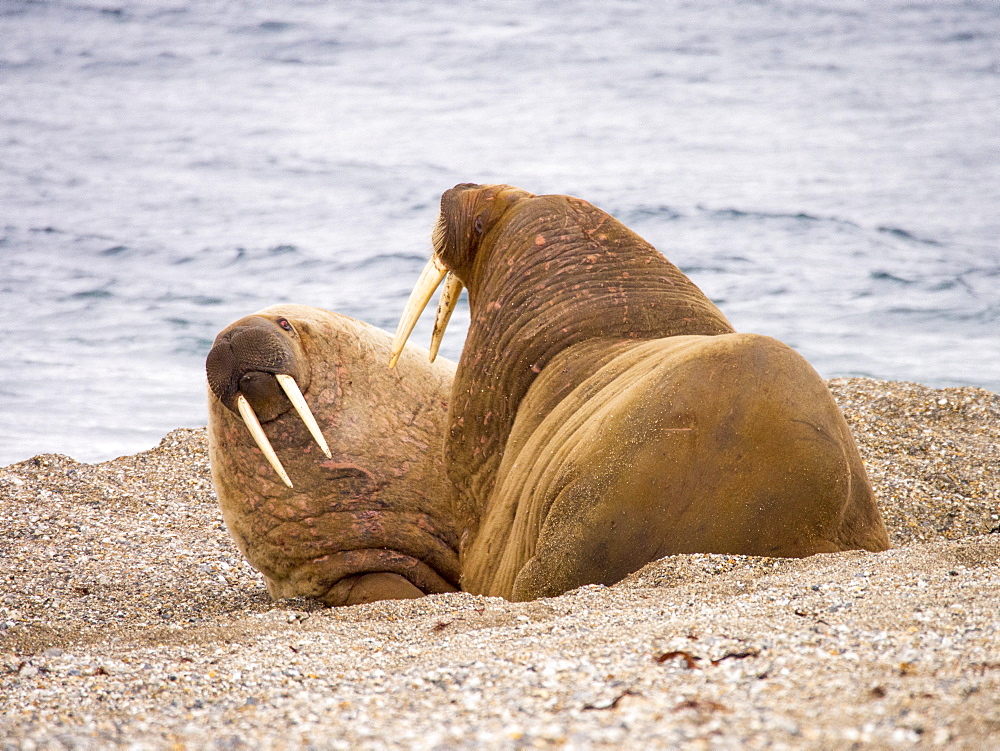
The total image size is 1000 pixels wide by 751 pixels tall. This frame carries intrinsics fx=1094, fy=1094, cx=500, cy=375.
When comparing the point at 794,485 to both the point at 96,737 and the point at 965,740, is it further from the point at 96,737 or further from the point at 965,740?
the point at 96,737

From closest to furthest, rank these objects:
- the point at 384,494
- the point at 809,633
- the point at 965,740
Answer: the point at 965,740 < the point at 809,633 < the point at 384,494

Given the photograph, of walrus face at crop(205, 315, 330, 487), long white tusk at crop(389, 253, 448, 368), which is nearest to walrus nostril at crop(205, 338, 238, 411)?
walrus face at crop(205, 315, 330, 487)

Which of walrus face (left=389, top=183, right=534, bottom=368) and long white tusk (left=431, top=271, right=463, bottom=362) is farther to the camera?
long white tusk (left=431, top=271, right=463, bottom=362)

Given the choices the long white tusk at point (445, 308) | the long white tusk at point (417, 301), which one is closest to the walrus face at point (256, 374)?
the long white tusk at point (417, 301)

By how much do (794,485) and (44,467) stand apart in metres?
4.88

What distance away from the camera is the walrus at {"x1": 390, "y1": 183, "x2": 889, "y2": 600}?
2.88 m

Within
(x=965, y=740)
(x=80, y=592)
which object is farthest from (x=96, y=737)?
(x=80, y=592)

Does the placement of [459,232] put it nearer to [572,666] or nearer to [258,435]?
[258,435]

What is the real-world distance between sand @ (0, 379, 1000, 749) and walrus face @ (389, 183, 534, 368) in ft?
4.35

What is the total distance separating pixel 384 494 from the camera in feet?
14.2

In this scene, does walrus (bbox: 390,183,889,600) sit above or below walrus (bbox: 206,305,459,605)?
above

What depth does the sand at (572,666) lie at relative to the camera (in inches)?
64.8

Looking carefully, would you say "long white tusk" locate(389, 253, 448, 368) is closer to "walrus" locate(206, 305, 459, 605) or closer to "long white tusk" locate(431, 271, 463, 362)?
"long white tusk" locate(431, 271, 463, 362)

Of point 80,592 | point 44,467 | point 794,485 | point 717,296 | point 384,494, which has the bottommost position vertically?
point 717,296
